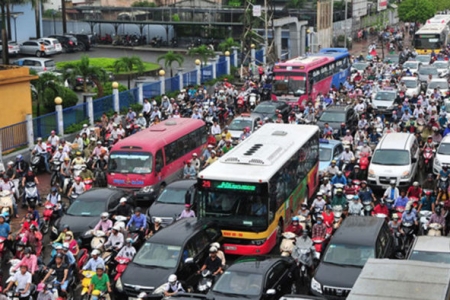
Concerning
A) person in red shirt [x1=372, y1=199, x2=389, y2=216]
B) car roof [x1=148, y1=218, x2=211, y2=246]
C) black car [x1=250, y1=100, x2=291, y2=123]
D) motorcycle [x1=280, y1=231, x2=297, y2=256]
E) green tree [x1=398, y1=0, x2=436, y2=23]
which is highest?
green tree [x1=398, y1=0, x2=436, y2=23]

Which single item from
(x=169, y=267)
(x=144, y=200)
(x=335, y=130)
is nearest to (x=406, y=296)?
(x=169, y=267)

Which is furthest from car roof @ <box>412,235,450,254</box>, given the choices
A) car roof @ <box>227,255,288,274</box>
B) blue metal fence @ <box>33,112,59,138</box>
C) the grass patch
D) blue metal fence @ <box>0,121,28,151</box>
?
the grass patch

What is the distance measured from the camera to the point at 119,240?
17828 millimetres

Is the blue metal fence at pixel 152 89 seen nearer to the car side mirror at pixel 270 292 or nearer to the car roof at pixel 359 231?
the car roof at pixel 359 231

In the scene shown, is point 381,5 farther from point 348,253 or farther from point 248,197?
point 348,253

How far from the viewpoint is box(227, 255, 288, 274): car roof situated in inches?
598

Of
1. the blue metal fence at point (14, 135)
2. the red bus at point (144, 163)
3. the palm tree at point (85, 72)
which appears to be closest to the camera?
the red bus at point (144, 163)

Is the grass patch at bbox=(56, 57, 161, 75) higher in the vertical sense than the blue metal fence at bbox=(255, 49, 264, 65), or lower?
lower

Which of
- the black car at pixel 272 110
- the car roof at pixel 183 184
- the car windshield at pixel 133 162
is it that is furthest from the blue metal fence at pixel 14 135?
the black car at pixel 272 110

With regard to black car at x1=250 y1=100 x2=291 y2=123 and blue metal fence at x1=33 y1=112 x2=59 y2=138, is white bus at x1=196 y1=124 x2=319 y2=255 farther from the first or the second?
black car at x1=250 y1=100 x2=291 y2=123

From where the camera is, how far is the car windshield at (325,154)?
→ 26031 mm

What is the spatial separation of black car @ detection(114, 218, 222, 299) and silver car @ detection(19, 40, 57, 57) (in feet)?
139

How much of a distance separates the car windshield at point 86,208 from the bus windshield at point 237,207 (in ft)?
10.7

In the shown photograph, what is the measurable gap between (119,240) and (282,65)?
20.7 meters
